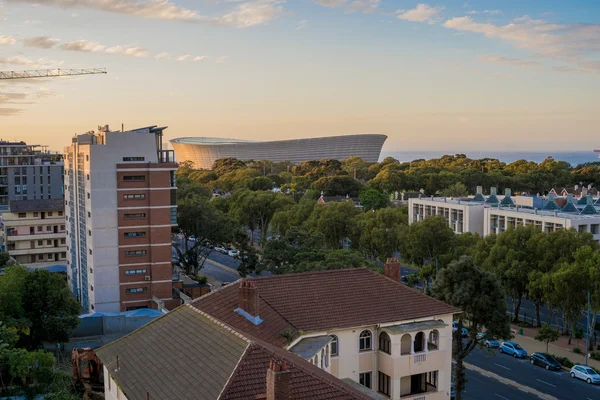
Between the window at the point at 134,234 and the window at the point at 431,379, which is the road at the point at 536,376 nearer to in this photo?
the window at the point at 431,379

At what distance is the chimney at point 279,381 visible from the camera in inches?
635

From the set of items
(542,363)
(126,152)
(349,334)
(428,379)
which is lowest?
(542,363)

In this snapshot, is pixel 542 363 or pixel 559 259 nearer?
pixel 542 363

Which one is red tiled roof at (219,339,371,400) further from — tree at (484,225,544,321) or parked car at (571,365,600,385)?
tree at (484,225,544,321)

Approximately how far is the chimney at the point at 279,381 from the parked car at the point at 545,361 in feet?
99.5

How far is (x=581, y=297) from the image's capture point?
143ft

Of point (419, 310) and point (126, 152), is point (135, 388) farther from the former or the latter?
point (126, 152)

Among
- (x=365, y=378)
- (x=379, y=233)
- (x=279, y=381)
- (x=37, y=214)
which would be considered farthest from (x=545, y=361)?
(x=37, y=214)

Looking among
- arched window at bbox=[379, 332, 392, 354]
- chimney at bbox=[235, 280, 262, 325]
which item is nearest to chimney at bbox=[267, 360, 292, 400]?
chimney at bbox=[235, 280, 262, 325]

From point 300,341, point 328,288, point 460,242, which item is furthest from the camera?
point 460,242

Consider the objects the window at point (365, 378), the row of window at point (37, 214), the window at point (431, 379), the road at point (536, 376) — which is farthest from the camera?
the row of window at point (37, 214)

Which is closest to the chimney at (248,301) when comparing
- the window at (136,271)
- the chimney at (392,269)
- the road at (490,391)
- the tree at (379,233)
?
the chimney at (392,269)

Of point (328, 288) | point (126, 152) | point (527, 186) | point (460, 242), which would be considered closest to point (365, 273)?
point (328, 288)

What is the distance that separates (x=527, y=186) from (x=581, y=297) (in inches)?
3405
